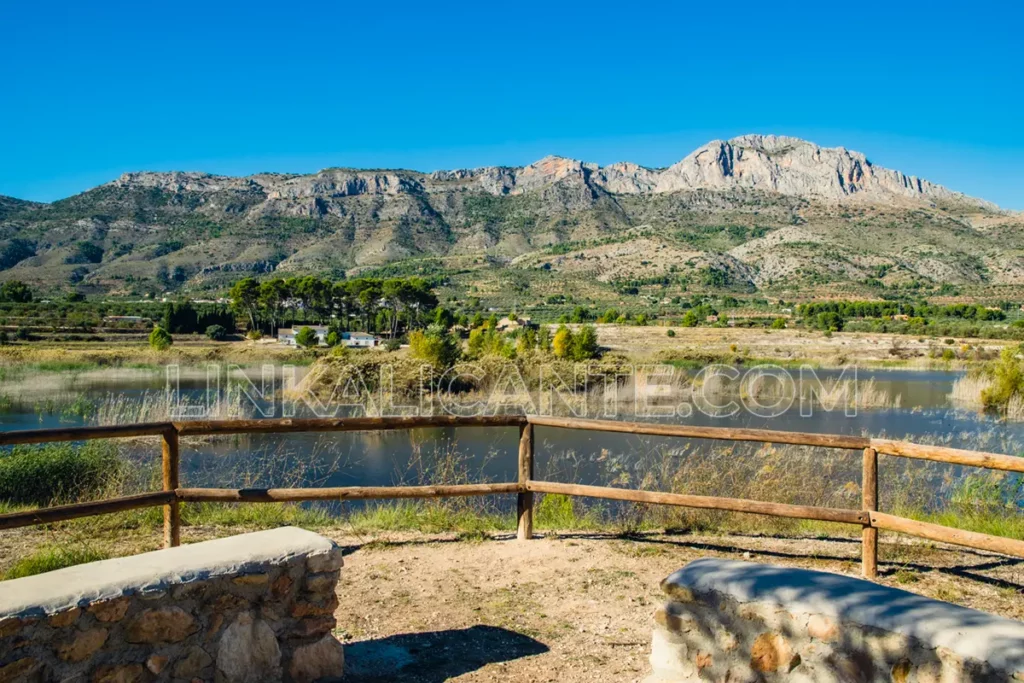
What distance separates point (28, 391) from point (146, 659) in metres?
25.2

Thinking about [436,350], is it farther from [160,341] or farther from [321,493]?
[160,341]

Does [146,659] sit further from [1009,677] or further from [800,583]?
[1009,677]

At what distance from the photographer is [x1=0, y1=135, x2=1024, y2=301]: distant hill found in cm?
8562

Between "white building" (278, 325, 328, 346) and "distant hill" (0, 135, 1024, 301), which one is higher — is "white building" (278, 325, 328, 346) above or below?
below

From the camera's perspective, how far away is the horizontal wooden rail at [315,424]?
5.87m

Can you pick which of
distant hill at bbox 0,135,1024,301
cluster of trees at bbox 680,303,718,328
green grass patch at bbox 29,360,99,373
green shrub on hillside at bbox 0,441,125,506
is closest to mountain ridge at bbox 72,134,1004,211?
distant hill at bbox 0,135,1024,301

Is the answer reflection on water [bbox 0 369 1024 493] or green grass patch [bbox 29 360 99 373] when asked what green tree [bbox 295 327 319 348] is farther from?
reflection on water [bbox 0 369 1024 493]

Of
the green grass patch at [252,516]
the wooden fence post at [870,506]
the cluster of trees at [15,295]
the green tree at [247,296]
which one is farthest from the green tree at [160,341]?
the wooden fence post at [870,506]

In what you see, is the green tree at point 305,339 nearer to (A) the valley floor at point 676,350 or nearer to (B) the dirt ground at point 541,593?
(A) the valley floor at point 676,350

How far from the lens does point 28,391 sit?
24.9 metres

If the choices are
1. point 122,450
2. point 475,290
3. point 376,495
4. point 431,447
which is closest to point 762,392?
point 431,447

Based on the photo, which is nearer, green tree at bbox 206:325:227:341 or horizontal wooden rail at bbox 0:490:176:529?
horizontal wooden rail at bbox 0:490:176:529

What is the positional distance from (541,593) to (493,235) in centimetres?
11001

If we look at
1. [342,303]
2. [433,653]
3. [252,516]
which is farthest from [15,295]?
[433,653]
